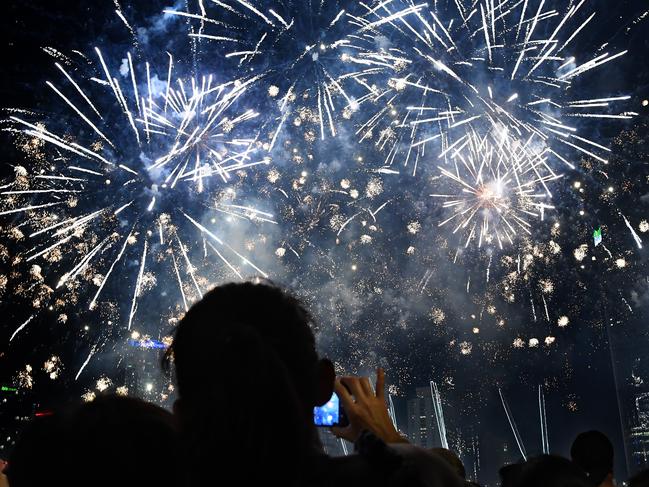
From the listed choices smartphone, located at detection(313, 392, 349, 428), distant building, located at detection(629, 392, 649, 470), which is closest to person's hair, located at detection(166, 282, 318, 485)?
smartphone, located at detection(313, 392, 349, 428)

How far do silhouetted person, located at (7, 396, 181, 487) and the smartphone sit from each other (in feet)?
2.80

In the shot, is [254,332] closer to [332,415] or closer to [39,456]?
[39,456]

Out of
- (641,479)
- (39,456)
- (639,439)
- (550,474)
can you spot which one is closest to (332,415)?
(550,474)

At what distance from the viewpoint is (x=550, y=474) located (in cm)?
250

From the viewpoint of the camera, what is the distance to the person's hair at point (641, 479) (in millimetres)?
3902

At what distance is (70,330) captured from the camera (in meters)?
31.6

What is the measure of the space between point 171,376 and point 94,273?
27.9 metres

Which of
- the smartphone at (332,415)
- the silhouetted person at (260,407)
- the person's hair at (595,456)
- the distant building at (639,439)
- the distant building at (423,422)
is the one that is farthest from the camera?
the distant building at (423,422)

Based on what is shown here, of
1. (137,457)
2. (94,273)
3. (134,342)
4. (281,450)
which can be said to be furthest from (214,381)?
(134,342)

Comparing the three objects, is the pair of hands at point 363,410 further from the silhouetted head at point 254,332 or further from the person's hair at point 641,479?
the person's hair at point 641,479

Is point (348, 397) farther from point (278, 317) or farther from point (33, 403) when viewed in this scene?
point (33, 403)

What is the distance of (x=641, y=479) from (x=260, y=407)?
11.9ft

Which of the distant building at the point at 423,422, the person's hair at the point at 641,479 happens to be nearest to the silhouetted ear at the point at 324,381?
the person's hair at the point at 641,479

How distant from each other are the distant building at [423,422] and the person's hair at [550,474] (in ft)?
408
